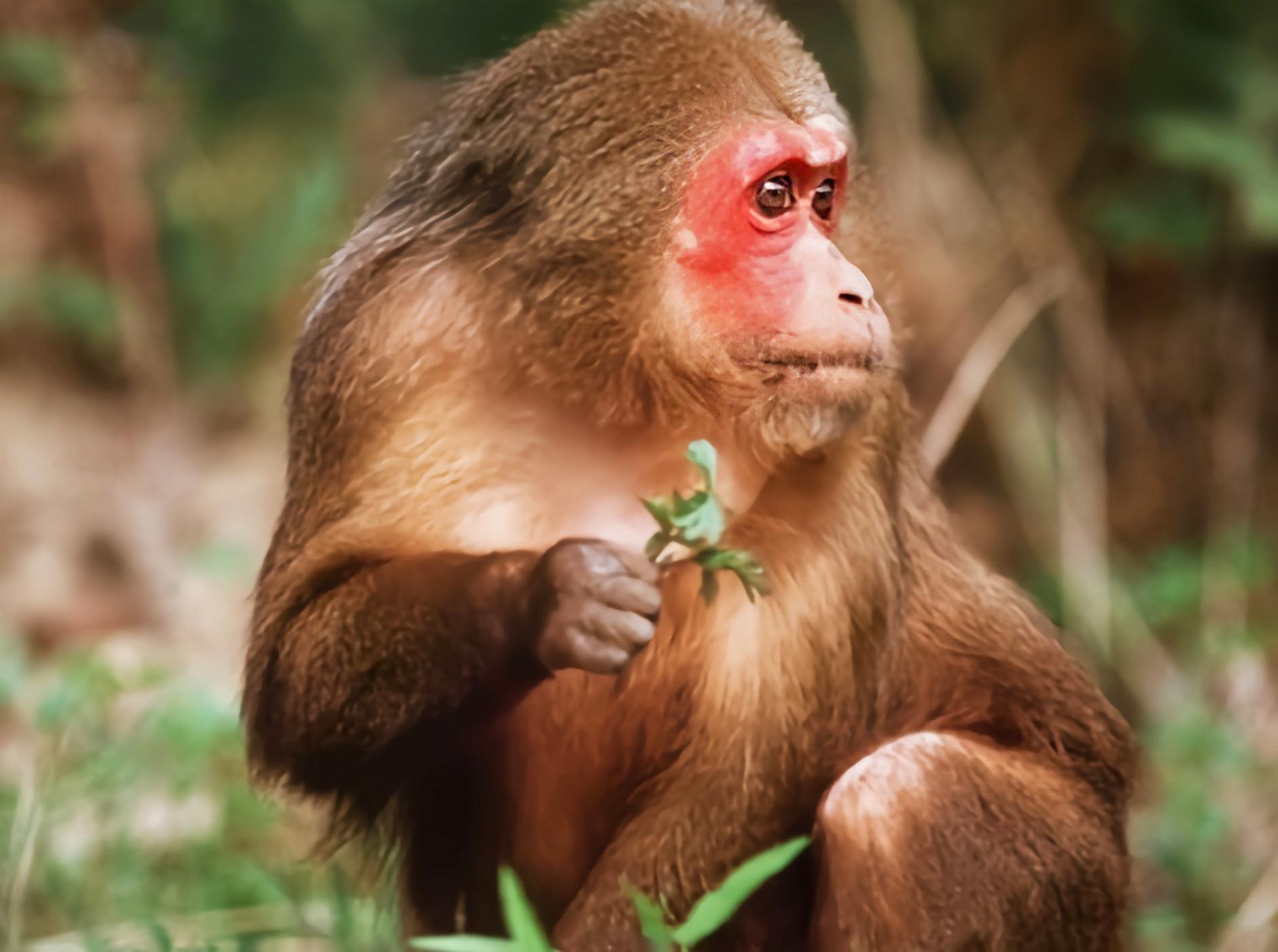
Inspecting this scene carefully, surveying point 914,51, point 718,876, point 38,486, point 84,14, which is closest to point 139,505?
point 38,486

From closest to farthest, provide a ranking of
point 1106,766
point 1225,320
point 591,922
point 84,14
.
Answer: point 591,922 < point 1106,766 < point 1225,320 < point 84,14

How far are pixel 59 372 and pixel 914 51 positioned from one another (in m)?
4.24

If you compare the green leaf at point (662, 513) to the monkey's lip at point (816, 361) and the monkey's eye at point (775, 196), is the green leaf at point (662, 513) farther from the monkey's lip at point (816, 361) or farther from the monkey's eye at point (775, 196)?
the monkey's eye at point (775, 196)

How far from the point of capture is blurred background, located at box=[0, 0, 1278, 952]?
416 centimetres

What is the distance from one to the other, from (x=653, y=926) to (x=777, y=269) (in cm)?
101

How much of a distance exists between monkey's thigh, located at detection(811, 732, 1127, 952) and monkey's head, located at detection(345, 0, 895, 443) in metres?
0.60

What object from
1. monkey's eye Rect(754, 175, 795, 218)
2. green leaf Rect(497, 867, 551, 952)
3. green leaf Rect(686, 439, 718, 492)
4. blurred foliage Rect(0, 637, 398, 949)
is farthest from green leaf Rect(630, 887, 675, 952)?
monkey's eye Rect(754, 175, 795, 218)

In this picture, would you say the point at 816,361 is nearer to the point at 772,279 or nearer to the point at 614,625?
the point at 772,279

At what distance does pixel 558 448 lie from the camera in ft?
8.30

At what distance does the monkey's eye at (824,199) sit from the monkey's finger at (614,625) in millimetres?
787

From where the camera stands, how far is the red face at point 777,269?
7.66 feet

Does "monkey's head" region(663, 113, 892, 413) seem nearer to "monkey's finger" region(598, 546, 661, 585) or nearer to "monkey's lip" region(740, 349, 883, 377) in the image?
"monkey's lip" region(740, 349, 883, 377)

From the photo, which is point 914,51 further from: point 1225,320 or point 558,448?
point 558,448

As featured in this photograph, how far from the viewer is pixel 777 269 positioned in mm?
2375
